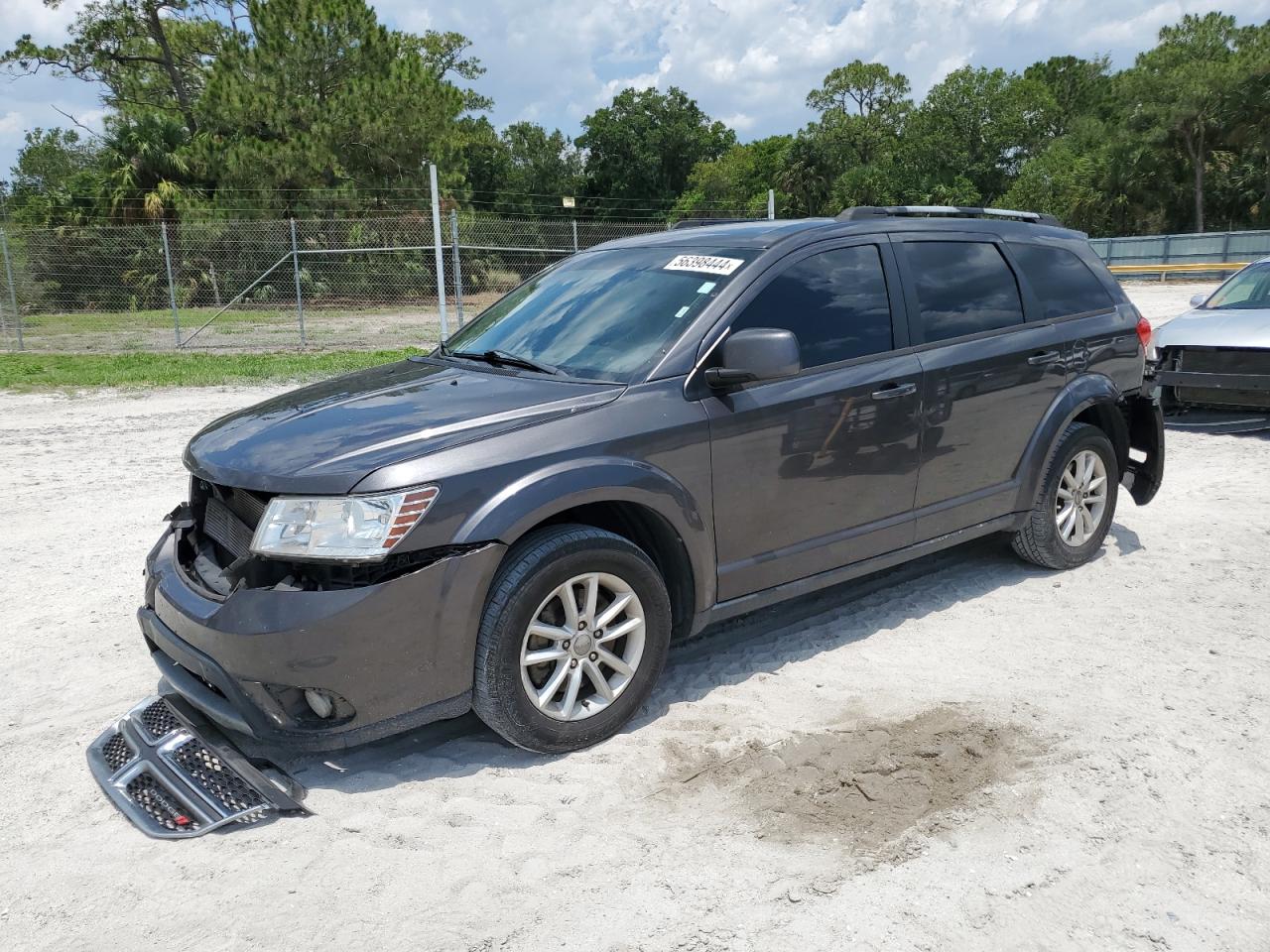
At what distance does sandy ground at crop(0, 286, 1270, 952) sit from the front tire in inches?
6.7

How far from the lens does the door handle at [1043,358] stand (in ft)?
16.2

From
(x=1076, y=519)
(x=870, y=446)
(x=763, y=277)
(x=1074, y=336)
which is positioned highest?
(x=763, y=277)

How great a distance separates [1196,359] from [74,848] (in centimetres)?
893

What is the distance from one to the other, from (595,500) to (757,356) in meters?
0.81

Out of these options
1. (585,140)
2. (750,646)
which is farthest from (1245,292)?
(585,140)

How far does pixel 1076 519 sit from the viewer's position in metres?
5.40

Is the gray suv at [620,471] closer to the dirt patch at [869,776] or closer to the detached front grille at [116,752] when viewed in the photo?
the detached front grille at [116,752]

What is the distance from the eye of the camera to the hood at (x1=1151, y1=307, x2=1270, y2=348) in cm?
843

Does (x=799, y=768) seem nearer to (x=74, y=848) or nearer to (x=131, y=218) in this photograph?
(x=74, y=848)

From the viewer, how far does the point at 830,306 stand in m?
4.28

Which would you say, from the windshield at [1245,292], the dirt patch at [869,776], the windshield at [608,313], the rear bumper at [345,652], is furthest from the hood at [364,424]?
the windshield at [1245,292]

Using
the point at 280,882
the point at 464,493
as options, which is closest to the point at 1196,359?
the point at 464,493

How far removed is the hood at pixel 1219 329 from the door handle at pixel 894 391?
4927mm

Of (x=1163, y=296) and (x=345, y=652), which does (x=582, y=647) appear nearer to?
(x=345, y=652)
